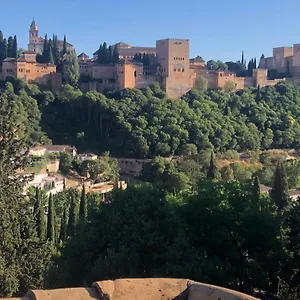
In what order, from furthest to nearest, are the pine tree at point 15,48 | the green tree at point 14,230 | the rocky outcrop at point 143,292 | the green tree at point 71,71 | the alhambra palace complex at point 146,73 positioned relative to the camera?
the pine tree at point 15,48, the green tree at point 71,71, the alhambra palace complex at point 146,73, the green tree at point 14,230, the rocky outcrop at point 143,292

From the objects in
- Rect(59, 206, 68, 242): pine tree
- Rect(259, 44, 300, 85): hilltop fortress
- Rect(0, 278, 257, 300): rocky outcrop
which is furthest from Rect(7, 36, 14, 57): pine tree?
Rect(0, 278, 257, 300): rocky outcrop

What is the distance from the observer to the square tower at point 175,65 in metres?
51.2

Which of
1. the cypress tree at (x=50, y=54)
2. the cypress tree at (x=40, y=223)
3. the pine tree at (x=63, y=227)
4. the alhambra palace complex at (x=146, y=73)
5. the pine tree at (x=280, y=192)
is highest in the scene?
the cypress tree at (x=50, y=54)

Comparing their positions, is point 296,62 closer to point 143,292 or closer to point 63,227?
point 63,227

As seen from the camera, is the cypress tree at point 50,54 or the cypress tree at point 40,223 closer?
the cypress tree at point 40,223

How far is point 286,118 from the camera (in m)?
50.3

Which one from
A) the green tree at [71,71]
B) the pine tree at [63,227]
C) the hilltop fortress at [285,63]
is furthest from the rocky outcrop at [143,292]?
the hilltop fortress at [285,63]

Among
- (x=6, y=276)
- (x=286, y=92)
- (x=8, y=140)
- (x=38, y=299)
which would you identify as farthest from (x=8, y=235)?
(x=286, y=92)

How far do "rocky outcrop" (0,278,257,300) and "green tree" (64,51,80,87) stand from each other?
42.3 metres

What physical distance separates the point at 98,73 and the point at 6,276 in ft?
135

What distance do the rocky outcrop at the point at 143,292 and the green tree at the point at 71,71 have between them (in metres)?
42.3

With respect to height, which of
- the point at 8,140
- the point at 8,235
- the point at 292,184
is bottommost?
the point at 292,184

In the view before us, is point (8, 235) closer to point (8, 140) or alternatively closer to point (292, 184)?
point (8, 140)

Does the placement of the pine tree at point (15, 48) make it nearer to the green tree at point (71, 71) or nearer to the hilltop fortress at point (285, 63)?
the green tree at point (71, 71)
